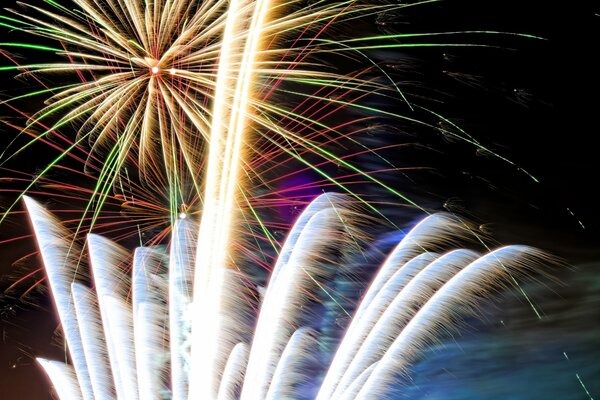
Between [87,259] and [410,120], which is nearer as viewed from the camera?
[410,120]

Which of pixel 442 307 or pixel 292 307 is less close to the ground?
pixel 292 307

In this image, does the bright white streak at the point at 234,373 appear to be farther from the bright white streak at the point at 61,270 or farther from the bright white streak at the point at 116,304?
the bright white streak at the point at 61,270

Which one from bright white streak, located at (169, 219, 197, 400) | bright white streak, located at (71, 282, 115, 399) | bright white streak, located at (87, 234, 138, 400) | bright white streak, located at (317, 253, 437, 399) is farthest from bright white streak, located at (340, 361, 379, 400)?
bright white streak, located at (71, 282, 115, 399)

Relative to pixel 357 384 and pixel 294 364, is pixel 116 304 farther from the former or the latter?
pixel 357 384

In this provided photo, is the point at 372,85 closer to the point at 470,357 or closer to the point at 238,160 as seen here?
the point at 238,160

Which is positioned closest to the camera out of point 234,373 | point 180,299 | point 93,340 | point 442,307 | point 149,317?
point 442,307

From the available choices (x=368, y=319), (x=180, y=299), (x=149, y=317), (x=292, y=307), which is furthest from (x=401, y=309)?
(x=149, y=317)

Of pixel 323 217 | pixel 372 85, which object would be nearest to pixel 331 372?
pixel 323 217

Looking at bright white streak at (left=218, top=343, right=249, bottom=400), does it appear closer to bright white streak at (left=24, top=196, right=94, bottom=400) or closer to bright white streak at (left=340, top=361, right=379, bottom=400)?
bright white streak at (left=340, top=361, right=379, bottom=400)
